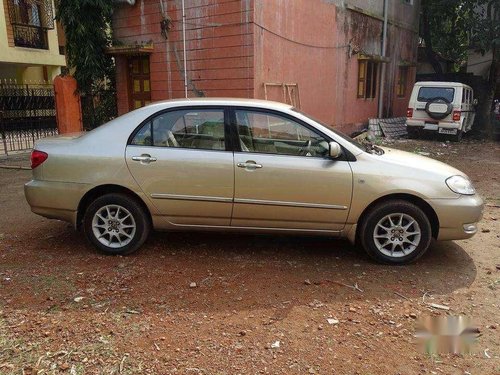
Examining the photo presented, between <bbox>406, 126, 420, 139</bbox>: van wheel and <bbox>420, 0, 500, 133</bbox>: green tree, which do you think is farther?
<bbox>420, 0, 500, 133</bbox>: green tree

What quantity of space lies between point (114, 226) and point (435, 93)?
12.8 metres

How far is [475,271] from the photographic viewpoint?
167 inches

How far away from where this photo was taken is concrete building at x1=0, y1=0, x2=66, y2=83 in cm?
1817

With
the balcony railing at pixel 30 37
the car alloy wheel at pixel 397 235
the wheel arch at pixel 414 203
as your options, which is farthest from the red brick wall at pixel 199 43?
the balcony railing at pixel 30 37

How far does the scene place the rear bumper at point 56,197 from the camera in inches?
171

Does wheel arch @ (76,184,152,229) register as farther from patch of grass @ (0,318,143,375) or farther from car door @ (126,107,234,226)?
patch of grass @ (0,318,143,375)

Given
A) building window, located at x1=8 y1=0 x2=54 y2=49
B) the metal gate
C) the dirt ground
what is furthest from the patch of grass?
building window, located at x1=8 y1=0 x2=54 y2=49

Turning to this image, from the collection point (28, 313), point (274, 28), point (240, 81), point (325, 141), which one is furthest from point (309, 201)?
point (274, 28)

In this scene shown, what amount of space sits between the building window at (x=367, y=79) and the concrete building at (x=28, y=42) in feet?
44.4

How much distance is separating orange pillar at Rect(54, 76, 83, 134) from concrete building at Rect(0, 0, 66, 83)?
8.38m

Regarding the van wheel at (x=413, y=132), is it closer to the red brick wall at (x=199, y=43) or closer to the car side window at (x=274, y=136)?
the red brick wall at (x=199, y=43)

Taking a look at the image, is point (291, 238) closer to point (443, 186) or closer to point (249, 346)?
point (443, 186)

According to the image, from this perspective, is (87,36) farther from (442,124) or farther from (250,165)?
(442,124)

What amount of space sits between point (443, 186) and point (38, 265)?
3924mm
